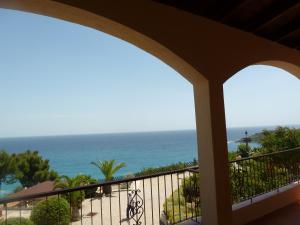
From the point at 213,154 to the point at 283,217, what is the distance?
177 centimetres

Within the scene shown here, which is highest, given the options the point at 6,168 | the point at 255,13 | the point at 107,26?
the point at 255,13

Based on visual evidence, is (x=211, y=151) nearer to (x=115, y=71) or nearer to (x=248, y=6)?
(x=248, y=6)

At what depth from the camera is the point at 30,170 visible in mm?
20422

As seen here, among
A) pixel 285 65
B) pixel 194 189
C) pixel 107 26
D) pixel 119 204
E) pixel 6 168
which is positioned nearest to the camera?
pixel 107 26

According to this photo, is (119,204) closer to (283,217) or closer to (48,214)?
(283,217)

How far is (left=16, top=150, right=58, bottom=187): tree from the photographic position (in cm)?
1984

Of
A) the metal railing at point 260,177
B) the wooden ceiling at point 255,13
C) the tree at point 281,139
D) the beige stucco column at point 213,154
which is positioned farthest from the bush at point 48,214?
the tree at point 281,139

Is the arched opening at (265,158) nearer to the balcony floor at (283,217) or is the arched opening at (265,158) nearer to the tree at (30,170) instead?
the balcony floor at (283,217)

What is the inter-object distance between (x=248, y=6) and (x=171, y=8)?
86 centimetres

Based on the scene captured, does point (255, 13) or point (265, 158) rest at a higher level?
point (255, 13)

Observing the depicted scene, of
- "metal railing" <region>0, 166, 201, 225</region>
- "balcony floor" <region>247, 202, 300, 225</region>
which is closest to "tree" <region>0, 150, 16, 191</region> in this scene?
"metal railing" <region>0, 166, 201, 225</region>

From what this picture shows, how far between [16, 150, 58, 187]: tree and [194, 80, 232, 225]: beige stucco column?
1920 centimetres

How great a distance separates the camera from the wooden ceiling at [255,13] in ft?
8.92

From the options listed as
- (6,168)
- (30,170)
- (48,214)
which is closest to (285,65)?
(48,214)
